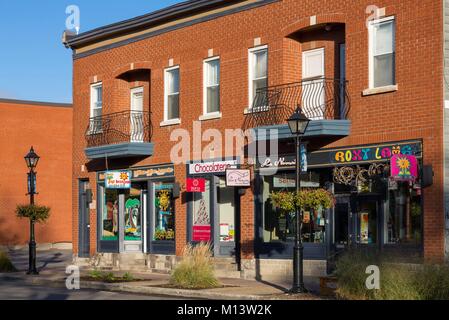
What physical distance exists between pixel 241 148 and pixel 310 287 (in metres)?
5.52

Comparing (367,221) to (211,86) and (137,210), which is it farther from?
(137,210)

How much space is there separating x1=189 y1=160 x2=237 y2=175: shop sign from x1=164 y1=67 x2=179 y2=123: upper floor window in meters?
2.08

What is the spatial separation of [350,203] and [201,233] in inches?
256

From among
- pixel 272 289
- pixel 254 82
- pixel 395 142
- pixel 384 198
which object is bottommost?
pixel 272 289

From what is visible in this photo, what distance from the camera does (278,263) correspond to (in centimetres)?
2469

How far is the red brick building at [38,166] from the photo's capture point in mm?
47375

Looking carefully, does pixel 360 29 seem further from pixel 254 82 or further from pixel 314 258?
pixel 314 258

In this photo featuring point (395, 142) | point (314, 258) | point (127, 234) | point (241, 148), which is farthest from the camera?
point (127, 234)

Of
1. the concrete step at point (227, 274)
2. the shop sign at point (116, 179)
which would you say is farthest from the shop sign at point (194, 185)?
the shop sign at point (116, 179)

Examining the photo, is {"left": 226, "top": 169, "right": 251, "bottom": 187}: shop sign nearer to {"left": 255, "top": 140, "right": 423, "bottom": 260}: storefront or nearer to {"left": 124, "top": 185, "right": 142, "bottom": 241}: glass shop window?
{"left": 255, "top": 140, "right": 423, "bottom": 260}: storefront

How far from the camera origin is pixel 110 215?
3200cm

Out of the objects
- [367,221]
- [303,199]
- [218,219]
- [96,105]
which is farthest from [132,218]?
[303,199]

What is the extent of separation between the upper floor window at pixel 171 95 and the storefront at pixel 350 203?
496 centimetres
